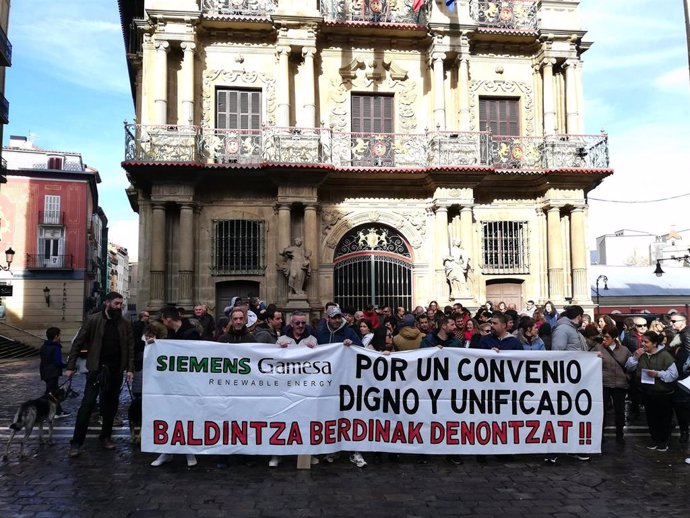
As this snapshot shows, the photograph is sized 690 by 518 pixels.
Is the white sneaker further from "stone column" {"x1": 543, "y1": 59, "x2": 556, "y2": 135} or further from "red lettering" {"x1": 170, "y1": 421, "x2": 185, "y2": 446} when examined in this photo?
"stone column" {"x1": 543, "y1": 59, "x2": 556, "y2": 135}

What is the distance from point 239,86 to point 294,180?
4.10 metres

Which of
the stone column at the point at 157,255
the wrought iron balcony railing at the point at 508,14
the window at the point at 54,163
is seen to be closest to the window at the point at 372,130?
the wrought iron balcony railing at the point at 508,14

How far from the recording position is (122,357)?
813 centimetres

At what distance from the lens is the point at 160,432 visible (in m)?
7.12

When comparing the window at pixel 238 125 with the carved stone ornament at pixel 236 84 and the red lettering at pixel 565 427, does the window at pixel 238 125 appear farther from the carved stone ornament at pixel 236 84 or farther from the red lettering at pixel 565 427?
the red lettering at pixel 565 427

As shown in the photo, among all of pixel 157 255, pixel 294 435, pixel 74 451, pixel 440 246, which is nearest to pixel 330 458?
pixel 294 435

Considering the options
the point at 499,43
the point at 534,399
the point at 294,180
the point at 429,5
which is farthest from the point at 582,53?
the point at 534,399

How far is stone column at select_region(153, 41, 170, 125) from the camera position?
19391 mm

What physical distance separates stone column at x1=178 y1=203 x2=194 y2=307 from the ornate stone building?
45 millimetres

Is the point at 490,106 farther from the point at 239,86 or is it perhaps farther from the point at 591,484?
the point at 591,484

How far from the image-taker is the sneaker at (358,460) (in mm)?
7238

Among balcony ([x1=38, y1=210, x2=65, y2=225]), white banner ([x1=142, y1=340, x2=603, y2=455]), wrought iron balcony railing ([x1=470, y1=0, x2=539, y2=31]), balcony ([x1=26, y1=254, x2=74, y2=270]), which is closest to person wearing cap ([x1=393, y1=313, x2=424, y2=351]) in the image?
white banner ([x1=142, y1=340, x2=603, y2=455])

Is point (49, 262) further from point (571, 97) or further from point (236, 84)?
point (571, 97)

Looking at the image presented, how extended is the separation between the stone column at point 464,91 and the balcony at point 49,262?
29.2 m
